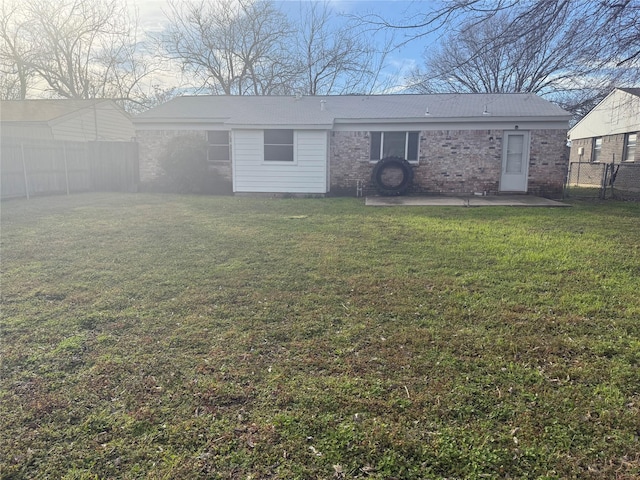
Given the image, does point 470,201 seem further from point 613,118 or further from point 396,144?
point 613,118

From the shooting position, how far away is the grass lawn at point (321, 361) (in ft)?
7.46

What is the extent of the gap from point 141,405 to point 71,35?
97.3 ft

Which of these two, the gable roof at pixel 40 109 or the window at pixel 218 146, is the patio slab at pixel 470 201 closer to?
the window at pixel 218 146

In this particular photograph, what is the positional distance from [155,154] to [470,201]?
36.2 feet

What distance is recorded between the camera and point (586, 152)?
76.1 feet

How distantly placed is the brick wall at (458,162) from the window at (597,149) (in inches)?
375

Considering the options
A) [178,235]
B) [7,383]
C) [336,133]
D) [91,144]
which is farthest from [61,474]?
[91,144]

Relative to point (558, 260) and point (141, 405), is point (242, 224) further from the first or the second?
point (141, 405)

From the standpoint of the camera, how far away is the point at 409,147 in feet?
47.5

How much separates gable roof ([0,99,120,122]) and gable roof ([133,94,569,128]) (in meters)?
6.11

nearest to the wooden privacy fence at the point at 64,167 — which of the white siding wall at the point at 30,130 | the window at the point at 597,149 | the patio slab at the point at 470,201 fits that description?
the white siding wall at the point at 30,130

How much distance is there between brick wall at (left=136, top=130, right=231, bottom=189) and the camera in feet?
50.8

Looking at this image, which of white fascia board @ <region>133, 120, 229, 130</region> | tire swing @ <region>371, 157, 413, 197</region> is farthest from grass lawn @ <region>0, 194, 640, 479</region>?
white fascia board @ <region>133, 120, 229, 130</region>

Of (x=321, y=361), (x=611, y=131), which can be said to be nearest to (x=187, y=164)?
(x=321, y=361)
